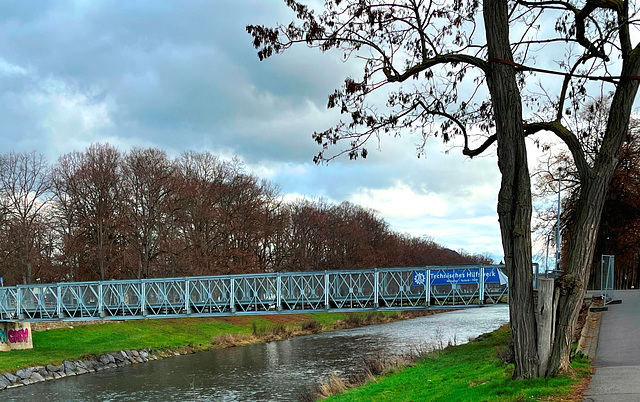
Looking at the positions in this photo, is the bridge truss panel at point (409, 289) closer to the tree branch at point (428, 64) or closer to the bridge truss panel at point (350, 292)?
the bridge truss panel at point (350, 292)

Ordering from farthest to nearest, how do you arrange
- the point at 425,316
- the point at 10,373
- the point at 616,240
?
the point at 425,316, the point at 616,240, the point at 10,373

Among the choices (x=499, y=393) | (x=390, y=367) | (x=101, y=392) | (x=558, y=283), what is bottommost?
(x=101, y=392)

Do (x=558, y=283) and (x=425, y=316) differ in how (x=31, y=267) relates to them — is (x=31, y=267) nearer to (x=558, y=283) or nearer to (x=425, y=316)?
(x=425, y=316)

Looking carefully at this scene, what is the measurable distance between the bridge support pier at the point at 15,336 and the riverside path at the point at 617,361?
106 ft

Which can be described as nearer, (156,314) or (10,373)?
(10,373)

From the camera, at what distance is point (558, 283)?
1116 centimetres

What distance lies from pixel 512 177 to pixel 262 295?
86.1 feet

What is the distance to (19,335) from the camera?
38.0 meters

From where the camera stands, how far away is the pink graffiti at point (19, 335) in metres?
37.7

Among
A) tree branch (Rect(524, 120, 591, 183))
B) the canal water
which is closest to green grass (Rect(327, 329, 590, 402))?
tree branch (Rect(524, 120, 591, 183))

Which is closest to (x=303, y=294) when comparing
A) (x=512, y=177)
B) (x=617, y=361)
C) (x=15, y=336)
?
(x=15, y=336)

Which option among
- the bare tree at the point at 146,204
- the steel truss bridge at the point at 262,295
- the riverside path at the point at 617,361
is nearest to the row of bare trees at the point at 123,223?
the bare tree at the point at 146,204

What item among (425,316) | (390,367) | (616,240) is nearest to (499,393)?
(390,367)

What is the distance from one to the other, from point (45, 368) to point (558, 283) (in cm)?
2855
